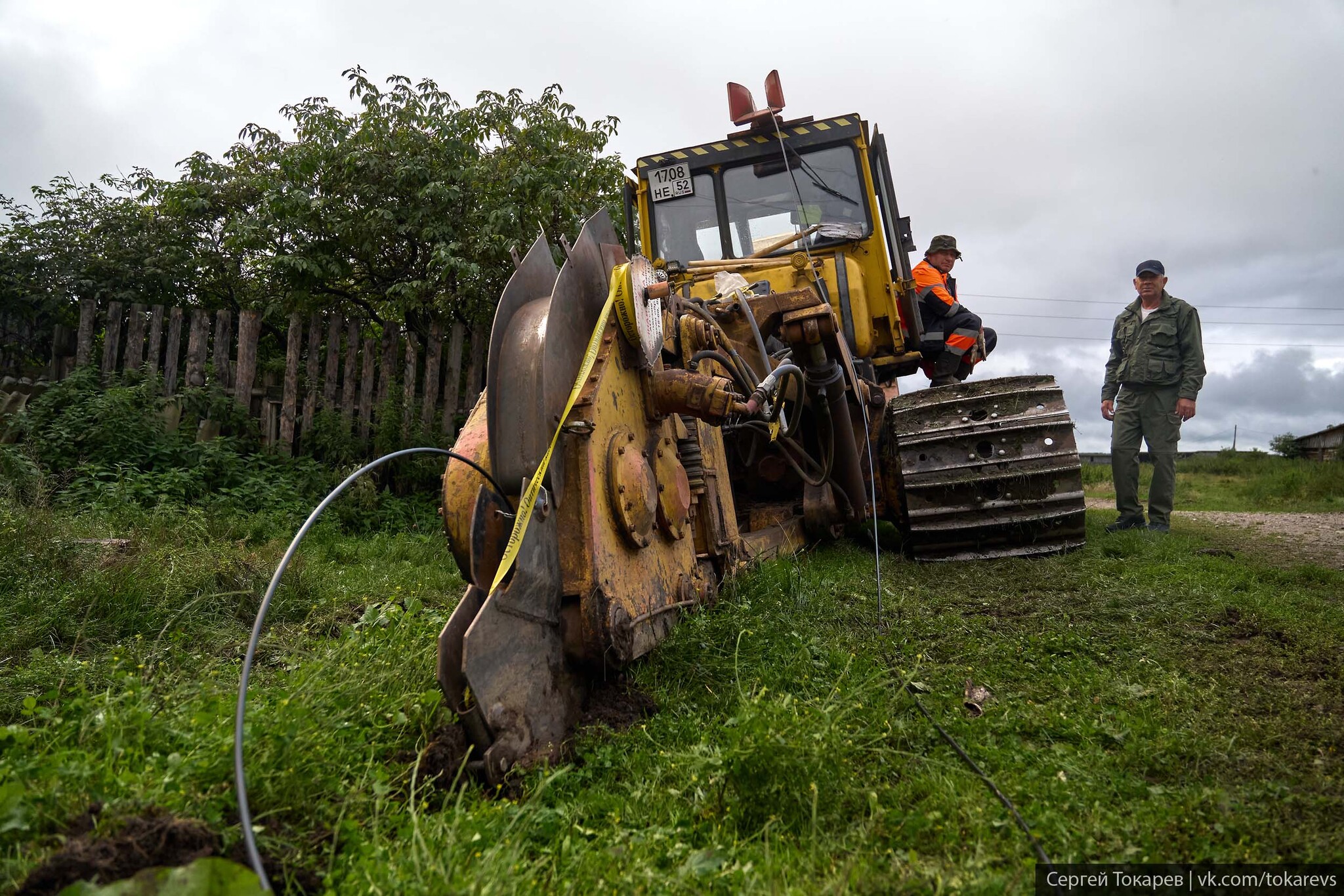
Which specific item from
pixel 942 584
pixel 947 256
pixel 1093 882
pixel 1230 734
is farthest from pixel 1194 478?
pixel 1093 882

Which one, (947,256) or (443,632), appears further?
(947,256)

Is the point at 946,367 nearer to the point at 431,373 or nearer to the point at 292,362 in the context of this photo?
the point at 431,373

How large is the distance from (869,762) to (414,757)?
119 centimetres

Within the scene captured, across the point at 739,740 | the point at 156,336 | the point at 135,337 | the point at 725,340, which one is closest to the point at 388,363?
the point at 156,336

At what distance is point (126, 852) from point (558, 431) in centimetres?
144

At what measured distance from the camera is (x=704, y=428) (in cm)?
392

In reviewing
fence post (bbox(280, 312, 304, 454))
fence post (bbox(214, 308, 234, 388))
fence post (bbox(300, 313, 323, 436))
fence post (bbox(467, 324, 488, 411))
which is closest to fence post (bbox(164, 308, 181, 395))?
fence post (bbox(214, 308, 234, 388))

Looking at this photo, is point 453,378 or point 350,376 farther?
point 453,378

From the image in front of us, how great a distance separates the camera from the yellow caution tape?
7.64ft

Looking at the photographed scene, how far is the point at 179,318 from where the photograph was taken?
7.54 meters

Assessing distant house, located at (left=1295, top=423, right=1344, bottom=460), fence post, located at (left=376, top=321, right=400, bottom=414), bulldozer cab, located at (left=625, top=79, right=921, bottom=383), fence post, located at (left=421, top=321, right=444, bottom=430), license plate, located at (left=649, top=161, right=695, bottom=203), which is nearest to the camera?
bulldozer cab, located at (left=625, top=79, right=921, bottom=383)

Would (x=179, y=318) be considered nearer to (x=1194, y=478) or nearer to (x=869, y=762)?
(x=869, y=762)

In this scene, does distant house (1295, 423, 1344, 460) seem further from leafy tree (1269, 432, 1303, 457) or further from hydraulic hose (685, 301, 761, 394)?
hydraulic hose (685, 301, 761, 394)

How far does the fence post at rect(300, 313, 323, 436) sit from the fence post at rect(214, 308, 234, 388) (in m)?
0.65
